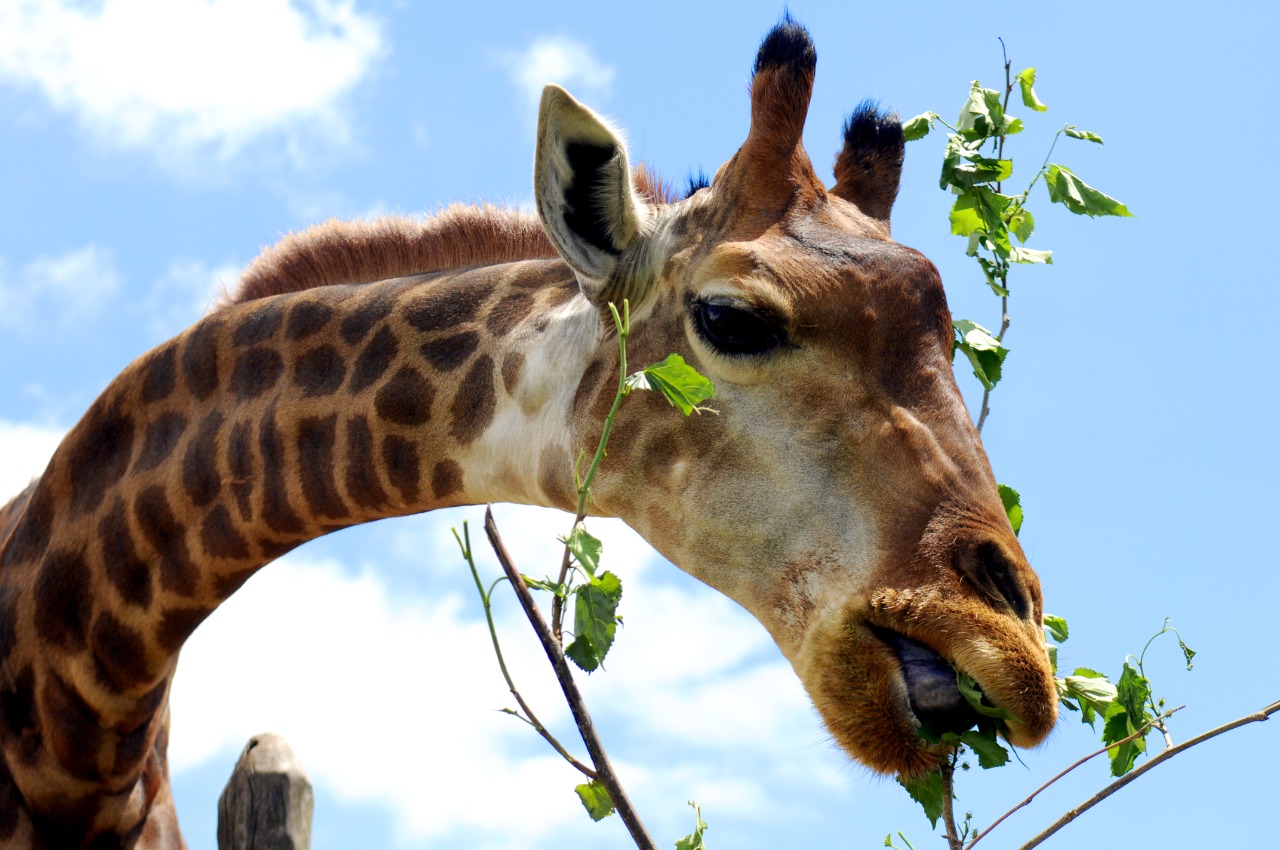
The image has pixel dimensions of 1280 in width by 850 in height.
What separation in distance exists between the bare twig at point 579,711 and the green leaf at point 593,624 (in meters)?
0.07

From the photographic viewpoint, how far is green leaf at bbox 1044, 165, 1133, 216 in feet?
14.2

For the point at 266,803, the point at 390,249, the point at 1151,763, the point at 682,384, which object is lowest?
the point at 1151,763

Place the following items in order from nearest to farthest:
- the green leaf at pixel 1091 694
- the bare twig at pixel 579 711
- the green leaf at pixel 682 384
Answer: the bare twig at pixel 579 711 < the green leaf at pixel 682 384 < the green leaf at pixel 1091 694

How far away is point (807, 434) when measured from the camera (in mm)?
3352

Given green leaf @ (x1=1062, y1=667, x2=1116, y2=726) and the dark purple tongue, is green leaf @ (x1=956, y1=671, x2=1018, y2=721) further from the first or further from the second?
green leaf @ (x1=1062, y1=667, x2=1116, y2=726)

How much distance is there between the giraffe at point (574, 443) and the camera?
3.14 meters

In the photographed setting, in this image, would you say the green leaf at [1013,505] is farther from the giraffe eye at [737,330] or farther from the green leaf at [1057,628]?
the giraffe eye at [737,330]

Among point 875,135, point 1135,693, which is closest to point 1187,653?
point 1135,693

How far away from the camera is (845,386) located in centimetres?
336

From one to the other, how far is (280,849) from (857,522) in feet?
9.08

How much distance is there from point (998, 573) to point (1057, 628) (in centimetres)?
65

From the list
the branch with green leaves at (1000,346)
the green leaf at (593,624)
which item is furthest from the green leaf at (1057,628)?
the green leaf at (593,624)

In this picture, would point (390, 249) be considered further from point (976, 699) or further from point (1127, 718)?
point (1127, 718)

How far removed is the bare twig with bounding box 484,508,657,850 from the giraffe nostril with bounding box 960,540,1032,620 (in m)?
1.01
